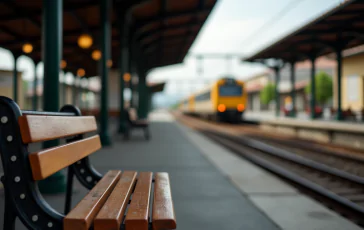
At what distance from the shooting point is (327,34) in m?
12.8

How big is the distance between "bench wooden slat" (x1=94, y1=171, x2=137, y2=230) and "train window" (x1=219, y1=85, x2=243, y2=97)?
18.3m

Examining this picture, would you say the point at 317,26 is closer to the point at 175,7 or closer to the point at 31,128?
the point at 175,7

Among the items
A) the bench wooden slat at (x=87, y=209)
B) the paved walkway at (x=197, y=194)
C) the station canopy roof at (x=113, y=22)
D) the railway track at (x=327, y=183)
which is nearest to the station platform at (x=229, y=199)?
the paved walkway at (x=197, y=194)

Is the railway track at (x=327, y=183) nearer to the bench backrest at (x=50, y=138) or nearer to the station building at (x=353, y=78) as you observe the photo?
the bench backrest at (x=50, y=138)

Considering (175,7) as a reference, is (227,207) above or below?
below

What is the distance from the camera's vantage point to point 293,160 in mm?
6832

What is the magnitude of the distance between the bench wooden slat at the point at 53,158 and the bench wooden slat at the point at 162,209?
51 centimetres

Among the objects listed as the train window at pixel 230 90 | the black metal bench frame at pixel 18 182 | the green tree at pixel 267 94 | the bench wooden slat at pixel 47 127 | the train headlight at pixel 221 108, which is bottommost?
the black metal bench frame at pixel 18 182

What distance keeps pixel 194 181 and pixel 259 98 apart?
A: 56.5m

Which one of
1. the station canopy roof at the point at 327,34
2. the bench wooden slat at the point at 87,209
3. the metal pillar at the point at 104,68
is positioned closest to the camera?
the bench wooden slat at the point at 87,209

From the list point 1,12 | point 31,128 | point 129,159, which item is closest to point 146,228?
point 31,128

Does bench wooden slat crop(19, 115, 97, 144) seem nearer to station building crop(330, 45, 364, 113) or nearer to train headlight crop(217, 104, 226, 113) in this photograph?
train headlight crop(217, 104, 226, 113)

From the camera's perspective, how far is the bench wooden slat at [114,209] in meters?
1.36

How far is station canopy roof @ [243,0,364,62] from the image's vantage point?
965 centimetres
